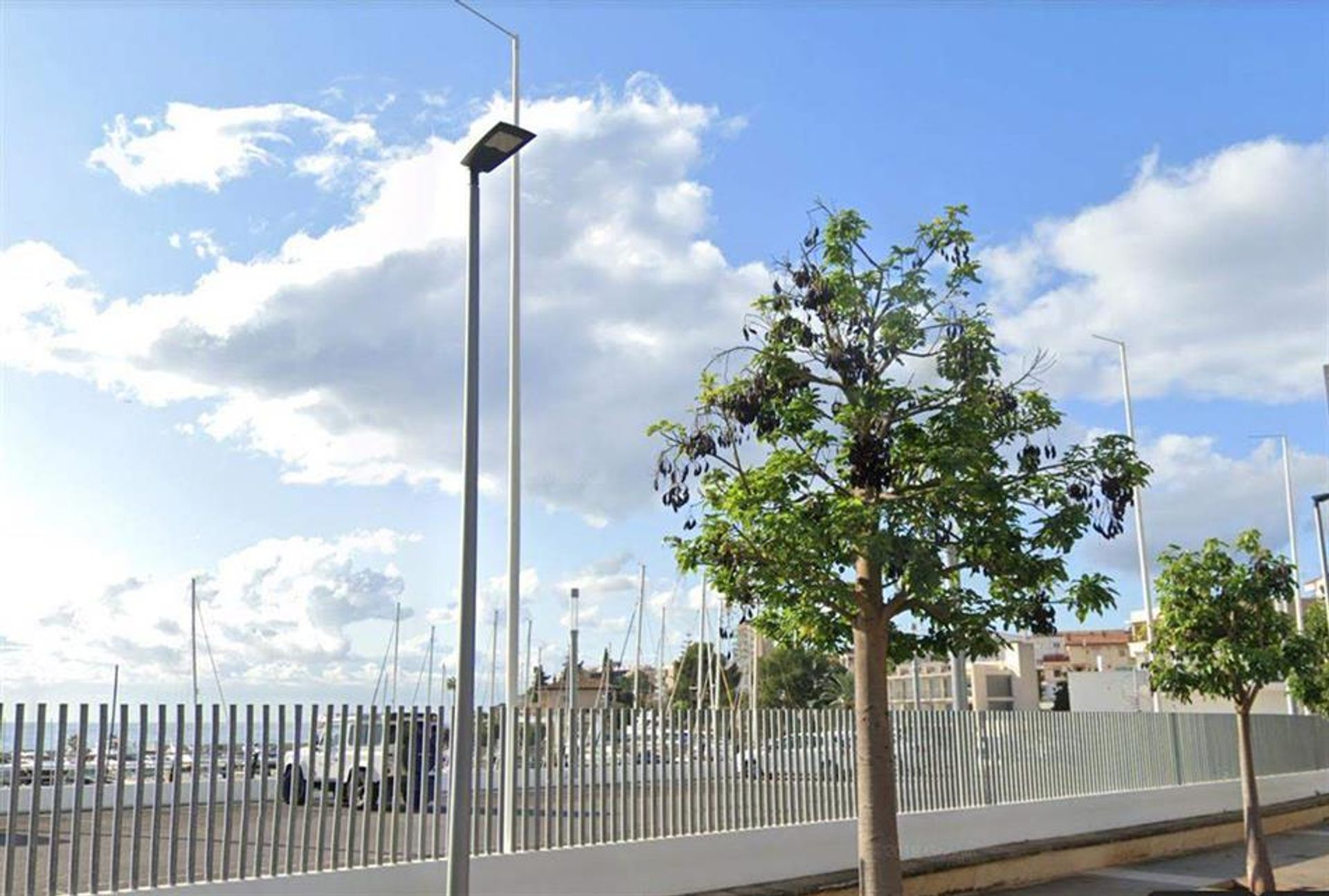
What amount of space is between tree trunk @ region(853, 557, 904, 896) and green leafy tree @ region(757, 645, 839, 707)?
74804 millimetres

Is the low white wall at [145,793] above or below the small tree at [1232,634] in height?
below

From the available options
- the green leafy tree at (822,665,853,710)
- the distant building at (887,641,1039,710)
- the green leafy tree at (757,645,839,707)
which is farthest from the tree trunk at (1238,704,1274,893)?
the green leafy tree at (822,665,853,710)

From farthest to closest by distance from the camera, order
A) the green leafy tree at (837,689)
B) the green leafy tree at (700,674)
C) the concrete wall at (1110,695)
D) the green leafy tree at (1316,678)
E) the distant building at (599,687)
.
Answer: the green leafy tree at (837,689) → the distant building at (599,687) → the green leafy tree at (700,674) → the concrete wall at (1110,695) → the green leafy tree at (1316,678)

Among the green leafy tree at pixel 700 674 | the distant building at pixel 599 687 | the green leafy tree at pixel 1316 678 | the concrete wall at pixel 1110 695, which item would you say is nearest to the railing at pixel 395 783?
the green leafy tree at pixel 1316 678

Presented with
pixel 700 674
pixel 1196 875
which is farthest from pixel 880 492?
pixel 700 674

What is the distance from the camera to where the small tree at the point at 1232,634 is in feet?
52.4

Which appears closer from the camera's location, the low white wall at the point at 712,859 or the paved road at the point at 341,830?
the paved road at the point at 341,830

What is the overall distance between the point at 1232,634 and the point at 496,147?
40.2 feet

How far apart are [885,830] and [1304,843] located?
15353mm

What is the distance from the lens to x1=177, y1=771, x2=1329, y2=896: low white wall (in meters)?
10.6

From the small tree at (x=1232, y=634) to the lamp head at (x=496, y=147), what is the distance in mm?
11597

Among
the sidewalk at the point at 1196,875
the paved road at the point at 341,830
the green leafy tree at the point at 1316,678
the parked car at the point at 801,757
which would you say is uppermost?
the green leafy tree at the point at 1316,678

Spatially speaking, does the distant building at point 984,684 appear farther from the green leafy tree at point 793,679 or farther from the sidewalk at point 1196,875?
→ the green leafy tree at point 793,679

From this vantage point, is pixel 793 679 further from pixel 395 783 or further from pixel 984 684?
pixel 395 783
